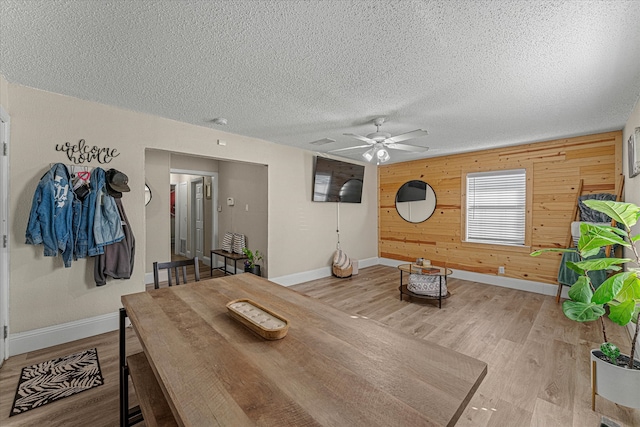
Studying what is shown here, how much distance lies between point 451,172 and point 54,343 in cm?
628

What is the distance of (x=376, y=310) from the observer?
3650 mm

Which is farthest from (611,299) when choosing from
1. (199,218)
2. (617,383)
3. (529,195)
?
(199,218)

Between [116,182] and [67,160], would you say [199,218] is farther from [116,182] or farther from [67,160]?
[67,160]

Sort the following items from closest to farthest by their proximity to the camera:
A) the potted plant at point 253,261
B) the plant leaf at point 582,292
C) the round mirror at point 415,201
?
1. the plant leaf at point 582,292
2. the potted plant at point 253,261
3. the round mirror at point 415,201

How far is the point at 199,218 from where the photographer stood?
6637 millimetres

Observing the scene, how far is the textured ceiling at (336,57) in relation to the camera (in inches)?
61.2

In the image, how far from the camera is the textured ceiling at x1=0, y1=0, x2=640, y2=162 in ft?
5.10

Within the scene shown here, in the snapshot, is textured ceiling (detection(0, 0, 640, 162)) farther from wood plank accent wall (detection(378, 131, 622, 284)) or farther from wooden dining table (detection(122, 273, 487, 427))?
wooden dining table (detection(122, 273, 487, 427))

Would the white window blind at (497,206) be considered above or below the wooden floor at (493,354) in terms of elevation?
above

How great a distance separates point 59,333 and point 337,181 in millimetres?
4503

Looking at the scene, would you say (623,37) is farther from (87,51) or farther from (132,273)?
(132,273)

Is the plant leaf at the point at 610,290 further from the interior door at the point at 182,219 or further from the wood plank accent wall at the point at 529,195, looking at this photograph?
the interior door at the point at 182,219

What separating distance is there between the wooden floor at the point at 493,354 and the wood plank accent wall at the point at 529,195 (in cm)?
62

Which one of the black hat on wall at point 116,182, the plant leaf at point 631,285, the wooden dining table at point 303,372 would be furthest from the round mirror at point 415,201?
the black hat on wall at point 116,182
